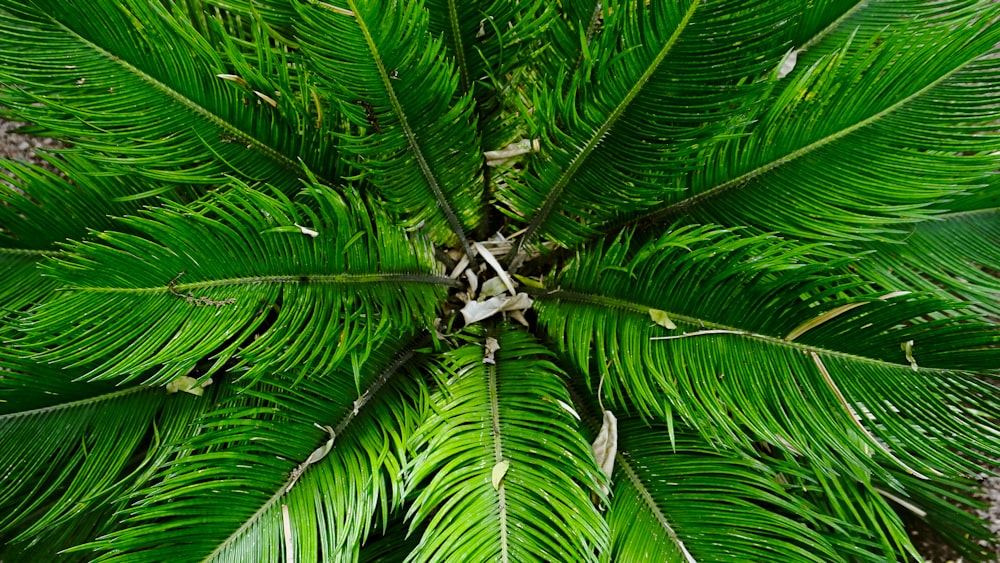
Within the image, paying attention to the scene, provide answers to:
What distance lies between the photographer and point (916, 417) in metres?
0.70

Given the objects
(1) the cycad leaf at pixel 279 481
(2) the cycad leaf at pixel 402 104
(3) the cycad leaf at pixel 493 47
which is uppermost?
(3) the cycad leaf at pixel 493 47

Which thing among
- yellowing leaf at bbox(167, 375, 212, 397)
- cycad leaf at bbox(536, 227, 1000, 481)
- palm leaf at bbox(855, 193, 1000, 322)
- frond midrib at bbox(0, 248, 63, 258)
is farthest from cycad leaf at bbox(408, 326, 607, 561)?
frond midrib at bbox(0, 248, 63, 258)

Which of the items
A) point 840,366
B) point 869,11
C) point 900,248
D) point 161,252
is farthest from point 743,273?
point 161,252

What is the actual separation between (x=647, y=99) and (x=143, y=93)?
68 centimetres

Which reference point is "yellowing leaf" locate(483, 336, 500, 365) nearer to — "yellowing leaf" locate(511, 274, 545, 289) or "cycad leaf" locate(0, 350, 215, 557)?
"yellowing leaf" locate(511, 274, 545, 289)

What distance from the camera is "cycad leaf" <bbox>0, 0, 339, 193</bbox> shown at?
721mm

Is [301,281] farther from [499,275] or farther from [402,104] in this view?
[499,275]

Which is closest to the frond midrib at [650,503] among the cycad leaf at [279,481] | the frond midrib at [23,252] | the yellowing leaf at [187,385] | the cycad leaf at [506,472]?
the cycad leaf at [506,472]

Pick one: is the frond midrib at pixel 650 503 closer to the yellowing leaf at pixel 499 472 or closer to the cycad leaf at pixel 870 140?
the yellowing leaf at pixel 499 472

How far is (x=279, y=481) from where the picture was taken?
79 centimetres

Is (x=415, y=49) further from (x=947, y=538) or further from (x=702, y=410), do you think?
(x=947, y=538)

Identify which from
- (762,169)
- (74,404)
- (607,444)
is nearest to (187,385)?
(74,404)

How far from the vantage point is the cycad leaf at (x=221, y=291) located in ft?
2.08

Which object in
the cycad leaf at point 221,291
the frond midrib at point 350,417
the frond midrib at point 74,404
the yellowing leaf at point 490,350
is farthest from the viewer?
the yellowing leaf at point 490,350
